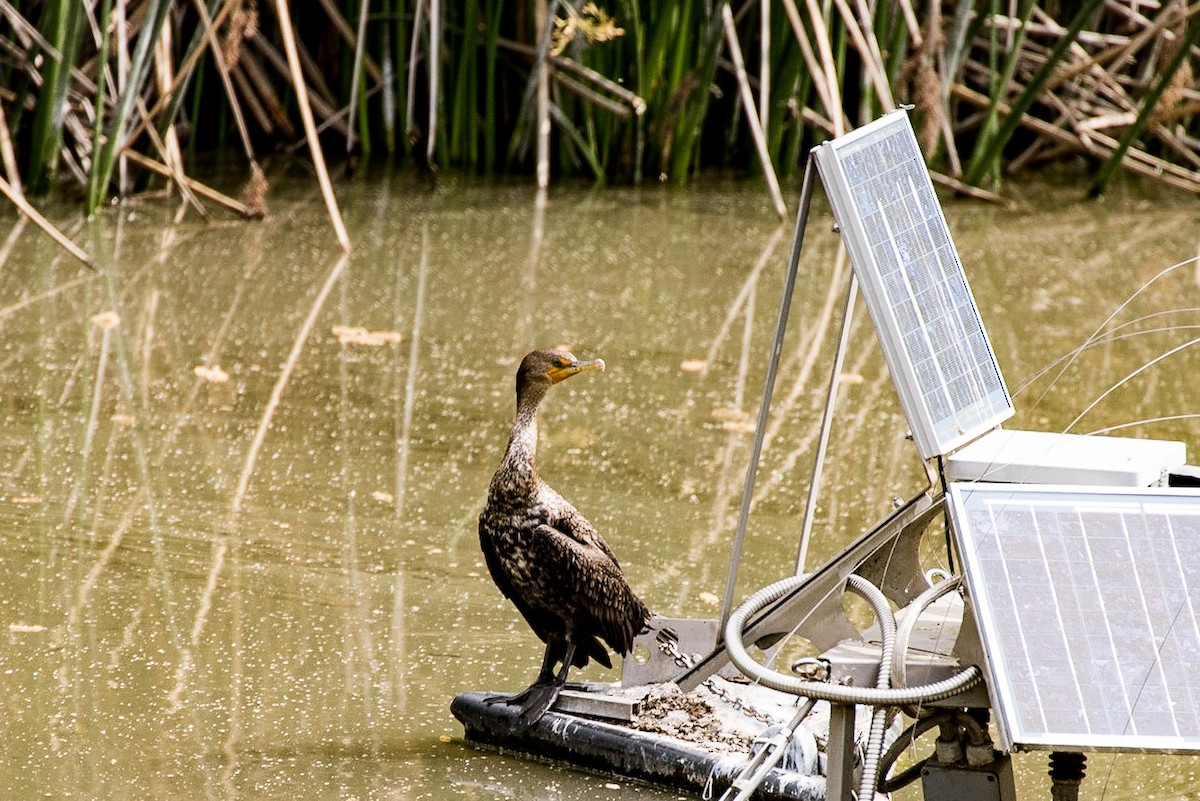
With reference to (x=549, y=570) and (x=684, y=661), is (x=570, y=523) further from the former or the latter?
(x=684, y=661)

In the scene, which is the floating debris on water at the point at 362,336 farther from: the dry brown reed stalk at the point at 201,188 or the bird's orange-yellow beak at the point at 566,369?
the bird's orange-yellow beak at the point at 566,369

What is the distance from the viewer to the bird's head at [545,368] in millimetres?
2910

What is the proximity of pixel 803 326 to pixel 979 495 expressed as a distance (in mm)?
3609

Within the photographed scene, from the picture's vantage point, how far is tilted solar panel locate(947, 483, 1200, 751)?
5.84 ft

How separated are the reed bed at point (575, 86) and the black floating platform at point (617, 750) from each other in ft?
12.0

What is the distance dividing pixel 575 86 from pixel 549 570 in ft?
15.5

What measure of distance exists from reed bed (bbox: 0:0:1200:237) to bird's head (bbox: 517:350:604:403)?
3.20m

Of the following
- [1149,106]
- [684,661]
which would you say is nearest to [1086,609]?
[684,661]

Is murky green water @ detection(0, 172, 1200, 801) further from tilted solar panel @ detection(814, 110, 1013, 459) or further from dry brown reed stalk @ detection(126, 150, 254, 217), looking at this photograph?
tilted solar panel @ detection(814, 110, 1013, 459)

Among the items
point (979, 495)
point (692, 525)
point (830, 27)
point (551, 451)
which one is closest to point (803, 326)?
point (551, 451)

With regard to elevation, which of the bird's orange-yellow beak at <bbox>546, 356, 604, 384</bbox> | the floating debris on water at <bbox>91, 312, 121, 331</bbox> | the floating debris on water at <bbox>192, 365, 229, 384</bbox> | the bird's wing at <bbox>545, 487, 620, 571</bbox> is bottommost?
the floating debris on water at <bbox>91, 312, 121, 331</bbox>

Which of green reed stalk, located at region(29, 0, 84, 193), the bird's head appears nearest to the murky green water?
green reed stalk, located at region(29, 0, 84, 193)

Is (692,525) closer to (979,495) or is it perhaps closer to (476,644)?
(476,644)

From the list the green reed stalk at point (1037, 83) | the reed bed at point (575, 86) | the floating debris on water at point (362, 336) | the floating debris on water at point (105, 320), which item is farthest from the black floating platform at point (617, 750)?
the green reed stalk at point (1037, 83)
